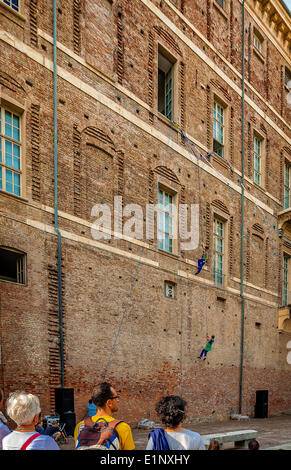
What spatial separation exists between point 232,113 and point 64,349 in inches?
503

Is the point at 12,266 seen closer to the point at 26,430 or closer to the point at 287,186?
the point at 26,430

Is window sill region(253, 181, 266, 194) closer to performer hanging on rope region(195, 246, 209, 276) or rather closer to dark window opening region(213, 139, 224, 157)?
dark window opening region(213, 139, 224, 157)

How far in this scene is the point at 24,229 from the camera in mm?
11773

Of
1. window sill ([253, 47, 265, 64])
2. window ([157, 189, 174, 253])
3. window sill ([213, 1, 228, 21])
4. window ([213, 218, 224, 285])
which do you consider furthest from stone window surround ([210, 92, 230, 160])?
window ([157, 189, 174, 253])

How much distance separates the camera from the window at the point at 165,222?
16.8 metres

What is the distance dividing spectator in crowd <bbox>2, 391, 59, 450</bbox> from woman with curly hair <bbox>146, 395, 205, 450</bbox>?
0.74 metres

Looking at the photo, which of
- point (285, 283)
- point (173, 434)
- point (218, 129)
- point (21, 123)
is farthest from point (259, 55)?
point (173, 434)

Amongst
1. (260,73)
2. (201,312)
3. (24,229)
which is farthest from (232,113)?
(24,229)

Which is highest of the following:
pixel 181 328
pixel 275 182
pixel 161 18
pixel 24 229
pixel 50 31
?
pixel 161 18

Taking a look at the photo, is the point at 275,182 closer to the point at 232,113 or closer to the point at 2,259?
the point at 232,113

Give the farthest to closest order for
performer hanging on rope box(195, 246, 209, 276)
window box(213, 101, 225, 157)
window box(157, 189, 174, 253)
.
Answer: window box(213, 101, 225, 157) → performer hanging on rope box(195, 246, 209, 276) → window box(157, 189, 174, 253)

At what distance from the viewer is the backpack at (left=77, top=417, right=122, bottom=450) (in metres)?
4.07

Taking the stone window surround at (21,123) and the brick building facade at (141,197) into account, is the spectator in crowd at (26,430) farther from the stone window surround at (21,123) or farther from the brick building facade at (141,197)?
the stone window surround at (21,123)
